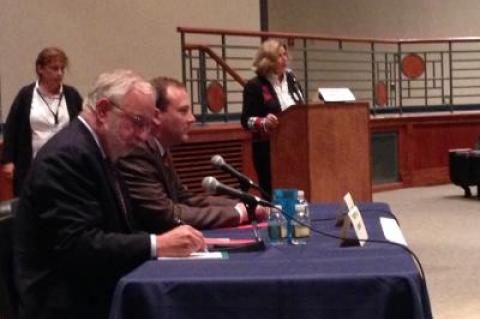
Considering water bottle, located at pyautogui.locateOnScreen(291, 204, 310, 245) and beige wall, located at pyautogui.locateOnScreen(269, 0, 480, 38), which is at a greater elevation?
beige wall, located at pyautogui.locateOnScreen(269, 0, 480, 38)

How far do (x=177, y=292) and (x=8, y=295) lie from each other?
1.49 ft

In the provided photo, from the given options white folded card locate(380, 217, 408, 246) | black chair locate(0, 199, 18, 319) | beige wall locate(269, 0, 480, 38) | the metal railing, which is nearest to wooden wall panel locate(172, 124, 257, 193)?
the metal railing

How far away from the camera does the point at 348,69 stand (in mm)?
12148

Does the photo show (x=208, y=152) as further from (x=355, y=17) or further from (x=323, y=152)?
(x=355, y=17)

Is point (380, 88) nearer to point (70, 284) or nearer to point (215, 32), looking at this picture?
point (215, 32)

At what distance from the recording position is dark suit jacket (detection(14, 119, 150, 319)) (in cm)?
236

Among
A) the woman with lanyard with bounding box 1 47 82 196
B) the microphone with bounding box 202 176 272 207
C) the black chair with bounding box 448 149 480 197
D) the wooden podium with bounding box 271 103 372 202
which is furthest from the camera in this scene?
the black chair with bounding box 448 149 480 197

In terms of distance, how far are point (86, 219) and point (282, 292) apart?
60 centimetres

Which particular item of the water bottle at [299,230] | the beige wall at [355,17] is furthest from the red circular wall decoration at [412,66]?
the water bottle at [299,230]

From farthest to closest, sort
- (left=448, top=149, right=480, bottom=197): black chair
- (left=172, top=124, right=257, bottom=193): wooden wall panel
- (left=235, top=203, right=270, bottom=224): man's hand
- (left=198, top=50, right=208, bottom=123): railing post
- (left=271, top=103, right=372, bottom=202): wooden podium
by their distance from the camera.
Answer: (left=448, top=149, right=480, bottom=197): black chair < (left=198, top=50, right=208, bottom=123): railing post < (left=172, top=124, right=257, bottom=193): wooden wall panel < (left=271, top=103, right=372, bottom=202): wooden podium < (left=235, top=203, right=270, bottom=224): man's hand

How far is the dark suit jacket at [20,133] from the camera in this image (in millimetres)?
5000

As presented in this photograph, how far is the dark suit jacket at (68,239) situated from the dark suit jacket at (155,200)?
0.49 meters

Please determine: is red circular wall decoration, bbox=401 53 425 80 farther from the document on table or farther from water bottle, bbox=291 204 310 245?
the document on table

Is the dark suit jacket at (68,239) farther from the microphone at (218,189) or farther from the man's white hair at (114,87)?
the microphone at (218,189)
